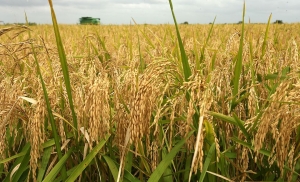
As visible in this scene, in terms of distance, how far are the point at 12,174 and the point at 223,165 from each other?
80cm

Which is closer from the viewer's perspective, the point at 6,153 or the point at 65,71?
the point at 65,71

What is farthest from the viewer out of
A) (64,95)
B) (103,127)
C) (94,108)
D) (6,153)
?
(6,153)

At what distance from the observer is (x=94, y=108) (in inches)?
37.1

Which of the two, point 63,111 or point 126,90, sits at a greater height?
point 126,90

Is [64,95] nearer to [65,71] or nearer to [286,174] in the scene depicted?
[65,71]

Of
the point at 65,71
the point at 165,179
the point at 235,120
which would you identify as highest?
the point at 65,71

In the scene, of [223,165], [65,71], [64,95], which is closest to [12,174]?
[64,95]

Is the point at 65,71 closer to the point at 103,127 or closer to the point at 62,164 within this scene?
the point at 103,127

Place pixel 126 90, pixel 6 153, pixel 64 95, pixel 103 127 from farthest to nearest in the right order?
pixel 6 153 < pixel 64 95 < pixel 126 90 < pixel 103 127

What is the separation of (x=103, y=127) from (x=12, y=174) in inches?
17.1

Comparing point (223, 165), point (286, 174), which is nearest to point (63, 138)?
point (223, 165)

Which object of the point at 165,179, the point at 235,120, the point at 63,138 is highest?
the point at 235,120

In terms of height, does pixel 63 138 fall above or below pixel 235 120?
below

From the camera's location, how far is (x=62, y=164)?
110 centimetres
